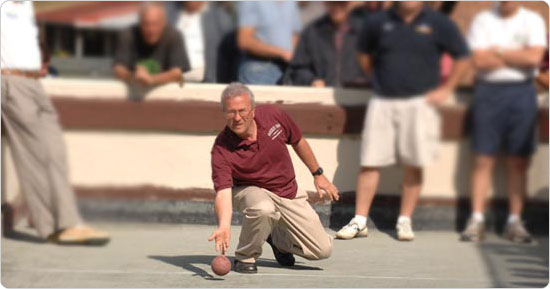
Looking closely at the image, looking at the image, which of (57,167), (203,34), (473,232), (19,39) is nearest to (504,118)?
(473,232)

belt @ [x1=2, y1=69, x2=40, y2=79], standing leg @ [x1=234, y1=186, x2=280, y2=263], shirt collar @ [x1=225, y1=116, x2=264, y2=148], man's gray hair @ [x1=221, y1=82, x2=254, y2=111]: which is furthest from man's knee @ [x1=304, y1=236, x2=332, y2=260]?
belt @ [x1=2, y1=69, x2=40, y2=79]

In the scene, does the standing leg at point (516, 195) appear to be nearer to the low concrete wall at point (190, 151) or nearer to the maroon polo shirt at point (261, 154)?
the low concrete wall at point (190, 151)

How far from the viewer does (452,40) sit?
3.04 m

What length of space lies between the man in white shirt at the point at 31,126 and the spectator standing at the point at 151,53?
0.78 feet

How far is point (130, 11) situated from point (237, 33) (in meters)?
0.27

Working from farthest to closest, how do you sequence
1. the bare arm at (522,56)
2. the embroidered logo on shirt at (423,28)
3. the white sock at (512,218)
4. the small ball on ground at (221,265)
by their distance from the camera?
the small ball on ground at (221,265)
the white sock at (512,218)
the bare arm at (522,56)
the embroidered logo on shirt at (423,28)

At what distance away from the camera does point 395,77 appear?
10.0 feet

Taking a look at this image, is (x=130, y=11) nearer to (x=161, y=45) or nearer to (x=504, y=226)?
(x=161, y=45)

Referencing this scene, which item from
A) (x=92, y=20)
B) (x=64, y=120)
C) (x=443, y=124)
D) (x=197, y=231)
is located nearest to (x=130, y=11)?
(x=92, y=20)

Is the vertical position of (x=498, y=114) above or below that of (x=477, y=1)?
below

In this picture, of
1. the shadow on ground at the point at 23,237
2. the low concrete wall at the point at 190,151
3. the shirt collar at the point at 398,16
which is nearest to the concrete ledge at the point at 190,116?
the low concrete wall at the point at 190,151

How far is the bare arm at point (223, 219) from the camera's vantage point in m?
3.17

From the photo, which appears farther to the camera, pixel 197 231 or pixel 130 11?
pixel 197 231

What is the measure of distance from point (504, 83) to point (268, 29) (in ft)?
1.92
